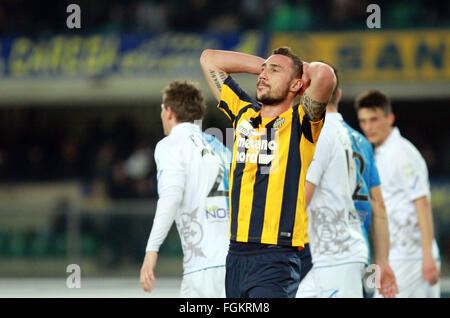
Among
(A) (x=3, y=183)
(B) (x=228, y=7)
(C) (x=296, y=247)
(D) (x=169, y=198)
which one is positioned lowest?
(C) (x=296, y=247)

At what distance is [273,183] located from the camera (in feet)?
14.7

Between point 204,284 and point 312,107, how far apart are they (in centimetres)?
179

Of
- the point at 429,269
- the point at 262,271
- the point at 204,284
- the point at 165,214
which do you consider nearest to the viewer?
the point at 262,271

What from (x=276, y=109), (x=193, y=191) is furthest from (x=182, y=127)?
(x=276, y=109)

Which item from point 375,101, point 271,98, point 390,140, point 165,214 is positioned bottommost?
point 165,214

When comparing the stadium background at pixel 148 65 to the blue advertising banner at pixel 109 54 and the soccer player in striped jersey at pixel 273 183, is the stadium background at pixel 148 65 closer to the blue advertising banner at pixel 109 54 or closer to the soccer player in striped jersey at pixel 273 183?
the blue advertising banner at pixel 109 54

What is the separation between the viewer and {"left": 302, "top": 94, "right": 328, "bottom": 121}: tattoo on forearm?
14.0 ft

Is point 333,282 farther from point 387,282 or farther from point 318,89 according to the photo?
point 318,89

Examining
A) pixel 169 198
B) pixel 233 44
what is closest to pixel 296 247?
pixel 169 198

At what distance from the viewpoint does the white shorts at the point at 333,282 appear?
5.61 meters
